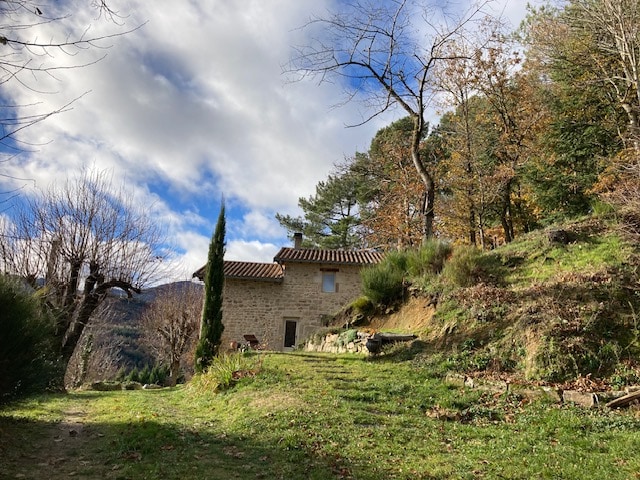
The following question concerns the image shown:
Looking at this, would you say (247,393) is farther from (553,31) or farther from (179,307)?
(179,307)

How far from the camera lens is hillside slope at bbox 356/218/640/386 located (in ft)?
23.6

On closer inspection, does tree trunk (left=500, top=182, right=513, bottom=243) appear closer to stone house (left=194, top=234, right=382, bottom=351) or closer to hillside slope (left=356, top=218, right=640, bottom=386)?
stone house (left=194, top=234, right=382, bottom=351)

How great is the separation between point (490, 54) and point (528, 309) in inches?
573

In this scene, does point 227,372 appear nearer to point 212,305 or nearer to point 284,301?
point 212,305

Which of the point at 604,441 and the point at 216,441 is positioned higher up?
the point at 604,441

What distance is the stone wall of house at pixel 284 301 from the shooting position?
20594mm

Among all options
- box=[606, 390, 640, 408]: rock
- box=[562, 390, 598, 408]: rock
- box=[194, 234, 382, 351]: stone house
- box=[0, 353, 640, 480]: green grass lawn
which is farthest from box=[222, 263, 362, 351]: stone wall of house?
box=[606, 390, 640, 408]: rock

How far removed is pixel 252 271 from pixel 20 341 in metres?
15.5

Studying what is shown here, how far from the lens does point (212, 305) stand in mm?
13391

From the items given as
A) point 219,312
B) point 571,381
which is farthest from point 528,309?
point 219,312

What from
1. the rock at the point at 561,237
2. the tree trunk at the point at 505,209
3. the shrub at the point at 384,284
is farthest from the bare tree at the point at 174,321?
the rock at the point at 561,237

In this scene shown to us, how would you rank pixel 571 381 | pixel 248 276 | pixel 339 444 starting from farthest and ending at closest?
pixel 248 276
pixel 571 381
pixel 339 444

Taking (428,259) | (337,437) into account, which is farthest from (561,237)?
(337,437)

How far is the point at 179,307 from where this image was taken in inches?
1045
